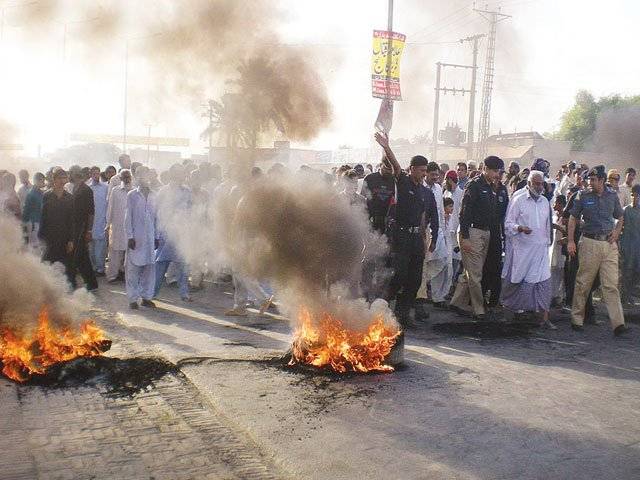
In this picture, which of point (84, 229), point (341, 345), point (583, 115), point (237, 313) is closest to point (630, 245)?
point (237, 313)

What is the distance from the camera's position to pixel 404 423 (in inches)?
186

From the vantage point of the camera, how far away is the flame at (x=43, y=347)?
577 centimetres

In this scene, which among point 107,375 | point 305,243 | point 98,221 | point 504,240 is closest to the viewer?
point 107,375

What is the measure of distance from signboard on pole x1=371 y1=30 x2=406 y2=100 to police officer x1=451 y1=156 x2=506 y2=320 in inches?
447

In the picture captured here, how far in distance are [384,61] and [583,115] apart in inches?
2125

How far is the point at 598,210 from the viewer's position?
8.57m

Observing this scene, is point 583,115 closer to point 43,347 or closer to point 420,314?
point 420,314

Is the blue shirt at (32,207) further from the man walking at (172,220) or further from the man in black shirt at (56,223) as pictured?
the man in black shirt at (56,223)

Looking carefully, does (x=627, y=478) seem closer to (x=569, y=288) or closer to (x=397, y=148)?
(x=569, y=288)

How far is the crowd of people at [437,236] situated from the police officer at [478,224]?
1 cm

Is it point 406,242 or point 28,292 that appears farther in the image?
point 406,242

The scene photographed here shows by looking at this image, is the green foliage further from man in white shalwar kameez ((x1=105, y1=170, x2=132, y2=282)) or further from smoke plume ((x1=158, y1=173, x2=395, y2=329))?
smoke plume ((x1=158, y1=173, x2=395, y2=329))

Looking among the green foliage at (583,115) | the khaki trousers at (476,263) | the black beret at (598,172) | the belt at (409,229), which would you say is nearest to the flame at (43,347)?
the belt at (409,229)

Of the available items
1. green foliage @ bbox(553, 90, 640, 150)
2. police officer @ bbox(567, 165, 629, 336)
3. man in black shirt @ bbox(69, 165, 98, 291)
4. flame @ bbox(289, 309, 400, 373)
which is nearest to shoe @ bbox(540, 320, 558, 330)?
police officer @ bbox(567, 165, 629, 336)
